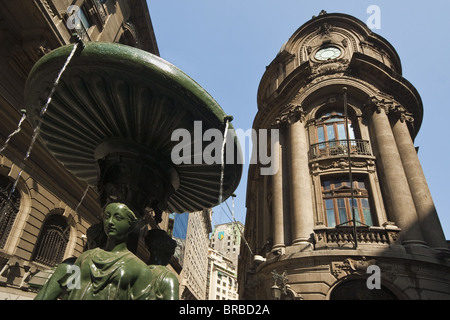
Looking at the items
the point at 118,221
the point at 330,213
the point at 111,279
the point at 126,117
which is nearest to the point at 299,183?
the point at 330,213

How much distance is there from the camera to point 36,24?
9.76m

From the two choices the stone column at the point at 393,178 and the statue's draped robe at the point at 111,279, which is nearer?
the statue's draped robe at the point at 111,279

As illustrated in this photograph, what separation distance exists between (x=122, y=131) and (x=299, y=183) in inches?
416

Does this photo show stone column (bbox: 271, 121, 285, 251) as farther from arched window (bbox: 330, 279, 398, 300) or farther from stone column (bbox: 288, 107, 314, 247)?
arched window (bbox: 330, 279, 398, 300)

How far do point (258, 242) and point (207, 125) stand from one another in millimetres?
13612

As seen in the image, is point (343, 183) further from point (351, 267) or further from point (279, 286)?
point (279, 286)

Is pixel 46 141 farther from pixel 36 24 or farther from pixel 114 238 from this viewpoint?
pixel 36 24

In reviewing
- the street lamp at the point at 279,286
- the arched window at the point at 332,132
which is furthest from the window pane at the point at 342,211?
the street lamp at the point at 279,286

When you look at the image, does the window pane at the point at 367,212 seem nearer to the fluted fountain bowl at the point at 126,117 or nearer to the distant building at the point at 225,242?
the fluted fountain bowl at the point at 126,117

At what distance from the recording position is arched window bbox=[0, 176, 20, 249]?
8867 millimetres

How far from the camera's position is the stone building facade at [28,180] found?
8922 mm

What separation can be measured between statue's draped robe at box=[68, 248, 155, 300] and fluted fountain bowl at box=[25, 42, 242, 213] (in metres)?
0.76

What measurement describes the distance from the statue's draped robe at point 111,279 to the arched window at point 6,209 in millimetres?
8108

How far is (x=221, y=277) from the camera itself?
94.5 metres
